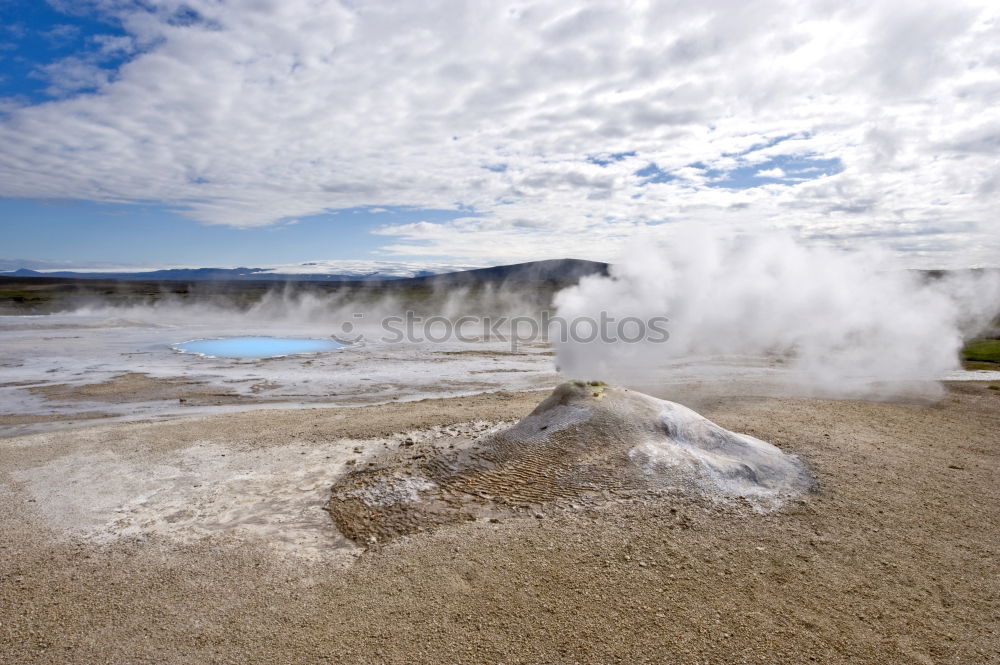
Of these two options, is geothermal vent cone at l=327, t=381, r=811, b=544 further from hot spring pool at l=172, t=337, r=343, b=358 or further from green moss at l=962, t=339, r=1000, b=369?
green moss at l=962, t=339, r=1000, b=369

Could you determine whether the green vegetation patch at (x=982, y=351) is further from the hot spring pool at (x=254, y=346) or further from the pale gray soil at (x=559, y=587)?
the hot spring pool at (x=254, y=346)

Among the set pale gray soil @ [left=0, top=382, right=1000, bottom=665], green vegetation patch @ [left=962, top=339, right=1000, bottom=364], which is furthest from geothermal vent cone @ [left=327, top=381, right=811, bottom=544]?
green vegetation patch @ [left=962, top=339, right=1000, bottom=364]

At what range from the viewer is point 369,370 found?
23.8 meters

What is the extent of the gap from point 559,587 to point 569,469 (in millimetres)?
2934

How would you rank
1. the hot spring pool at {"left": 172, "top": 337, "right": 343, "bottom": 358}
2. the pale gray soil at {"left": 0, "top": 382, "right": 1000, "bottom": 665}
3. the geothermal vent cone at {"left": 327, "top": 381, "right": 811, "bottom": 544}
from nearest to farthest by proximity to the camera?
the pale gray soil at {"left": 0, "top": 382, "right": 1000, "bottom": 665}
the geothermal vent cone at {"left": 327, "top": 381, "right": 811, "bottom": 544}
the hot spring pool at {"left": 172, "top": 337, "right": 343, "bottom": 358}

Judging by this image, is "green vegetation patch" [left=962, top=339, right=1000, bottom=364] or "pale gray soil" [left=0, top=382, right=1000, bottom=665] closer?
"pale gray soil" [left=0, top=382, right=1000, bottom=665]

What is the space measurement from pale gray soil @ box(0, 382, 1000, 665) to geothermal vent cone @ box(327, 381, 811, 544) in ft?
1.44

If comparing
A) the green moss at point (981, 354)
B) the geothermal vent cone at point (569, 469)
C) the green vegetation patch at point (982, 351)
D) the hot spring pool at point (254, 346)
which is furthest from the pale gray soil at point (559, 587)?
the green vegetation patch at point (982, 351)

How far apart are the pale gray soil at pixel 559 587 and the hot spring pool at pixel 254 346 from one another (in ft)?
63.1

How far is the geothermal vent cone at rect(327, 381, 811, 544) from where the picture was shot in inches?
333

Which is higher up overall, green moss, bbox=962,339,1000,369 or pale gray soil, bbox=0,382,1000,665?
green moss, bbox=962,339,1000,369

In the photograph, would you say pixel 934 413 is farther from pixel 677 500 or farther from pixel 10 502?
pixel 10 502

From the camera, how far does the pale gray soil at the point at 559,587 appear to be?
548 centimetres

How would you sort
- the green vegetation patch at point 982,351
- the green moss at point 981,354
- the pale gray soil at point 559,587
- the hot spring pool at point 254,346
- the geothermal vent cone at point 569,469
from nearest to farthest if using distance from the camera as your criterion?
the pale gray soil at point 559,587
the geothermal vent cone at point 569,469
the green moss at point 981,354
the hot spring pool at point 254,346
the green vegetation patch at point 982,351
